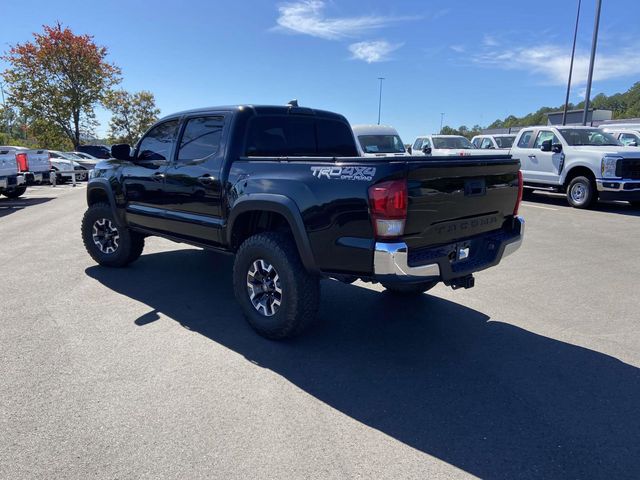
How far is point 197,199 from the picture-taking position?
4.52 m

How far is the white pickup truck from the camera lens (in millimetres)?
10852

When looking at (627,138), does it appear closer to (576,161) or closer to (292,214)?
(576,161)

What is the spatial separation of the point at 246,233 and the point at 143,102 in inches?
2233

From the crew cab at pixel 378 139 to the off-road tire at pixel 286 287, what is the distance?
11092 mm

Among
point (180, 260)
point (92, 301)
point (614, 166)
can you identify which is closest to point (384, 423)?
point (92, 301)

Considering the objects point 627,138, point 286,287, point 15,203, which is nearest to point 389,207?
point 286,287

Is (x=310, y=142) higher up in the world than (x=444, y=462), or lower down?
higher up

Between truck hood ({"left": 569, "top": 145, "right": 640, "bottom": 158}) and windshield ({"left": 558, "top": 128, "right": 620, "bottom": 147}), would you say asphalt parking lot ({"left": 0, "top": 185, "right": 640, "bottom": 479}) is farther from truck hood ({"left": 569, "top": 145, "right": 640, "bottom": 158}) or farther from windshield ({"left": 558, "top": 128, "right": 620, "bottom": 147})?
windshield ({"left": 558, "top": 128, "right": 620, "bottom": 147})

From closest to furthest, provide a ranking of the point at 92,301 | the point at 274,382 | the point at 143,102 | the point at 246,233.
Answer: the point at 274,382, the point at 246,233, the point at 92,301, the point at 143,102

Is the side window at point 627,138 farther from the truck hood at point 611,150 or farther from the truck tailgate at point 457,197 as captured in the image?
the truck tailgate at point 457,197

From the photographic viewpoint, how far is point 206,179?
4355mm

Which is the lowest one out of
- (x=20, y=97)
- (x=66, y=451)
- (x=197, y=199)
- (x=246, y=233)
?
(x=66, y=451)

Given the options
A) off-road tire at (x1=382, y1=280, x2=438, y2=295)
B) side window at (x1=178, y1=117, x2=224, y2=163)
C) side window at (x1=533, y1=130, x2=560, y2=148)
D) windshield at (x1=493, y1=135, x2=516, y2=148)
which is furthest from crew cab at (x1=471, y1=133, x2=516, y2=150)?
side window at (x1=178, y1=117, x2=224, y2=163)

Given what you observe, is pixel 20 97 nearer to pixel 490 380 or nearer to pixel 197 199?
pixel 197 199
